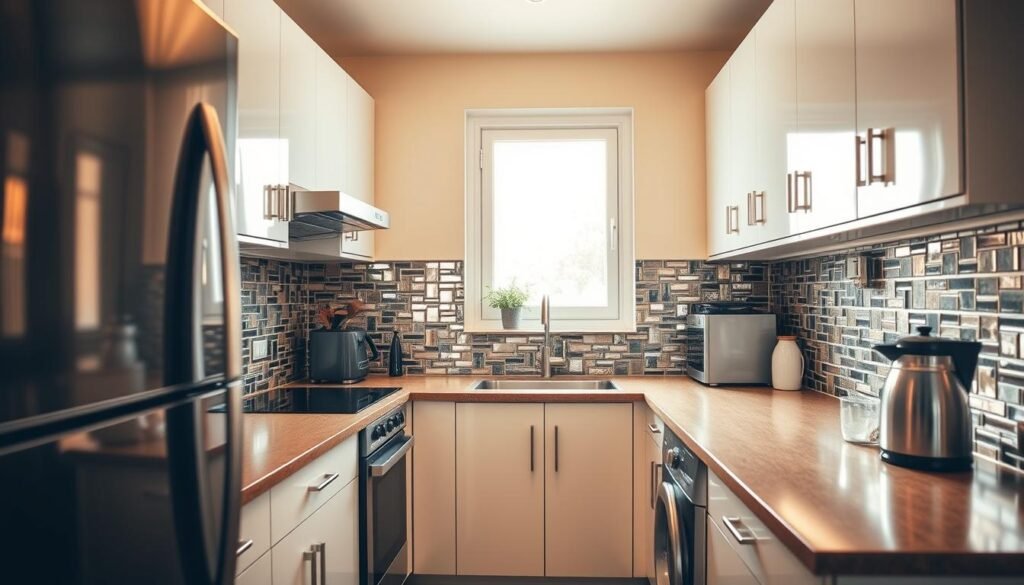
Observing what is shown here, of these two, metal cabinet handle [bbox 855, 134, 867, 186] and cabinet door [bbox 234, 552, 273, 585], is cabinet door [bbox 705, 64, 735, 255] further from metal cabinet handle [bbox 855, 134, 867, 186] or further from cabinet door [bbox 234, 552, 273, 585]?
cabinet door [bbox 234, 552, 273, 585]

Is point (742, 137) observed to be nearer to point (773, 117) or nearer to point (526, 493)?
point (773, 117)

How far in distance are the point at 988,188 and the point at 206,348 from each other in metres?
1.34

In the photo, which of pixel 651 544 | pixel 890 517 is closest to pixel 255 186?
pixel 890 517

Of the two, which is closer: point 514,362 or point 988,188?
point 988,188

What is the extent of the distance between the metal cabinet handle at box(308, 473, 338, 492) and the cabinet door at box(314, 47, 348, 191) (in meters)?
1.13

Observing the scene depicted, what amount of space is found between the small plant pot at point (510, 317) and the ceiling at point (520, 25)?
1.29 metres

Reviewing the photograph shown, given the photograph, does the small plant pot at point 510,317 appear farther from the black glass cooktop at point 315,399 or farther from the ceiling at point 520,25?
the ceiling at point 520,25

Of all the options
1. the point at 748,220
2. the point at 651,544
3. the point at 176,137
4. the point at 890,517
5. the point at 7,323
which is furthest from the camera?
the point at 651,544

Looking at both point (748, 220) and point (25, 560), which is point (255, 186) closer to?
point (25, 560)

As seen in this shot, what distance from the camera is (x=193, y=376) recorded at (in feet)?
2.78

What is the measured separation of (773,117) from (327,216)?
5.05 ft

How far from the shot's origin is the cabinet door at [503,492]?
255 centimetres

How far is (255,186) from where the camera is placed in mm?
1851

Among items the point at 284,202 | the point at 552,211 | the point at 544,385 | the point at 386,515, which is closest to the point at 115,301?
the point at 284,202
